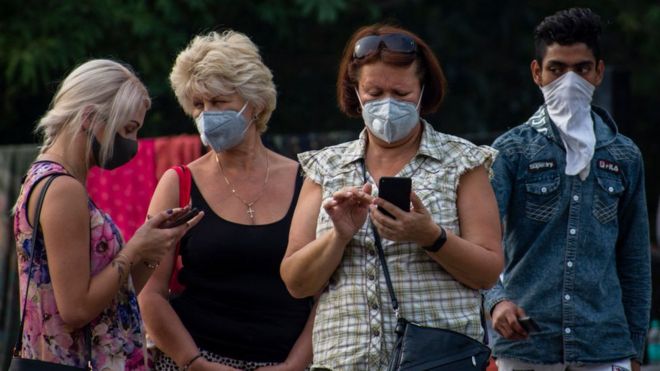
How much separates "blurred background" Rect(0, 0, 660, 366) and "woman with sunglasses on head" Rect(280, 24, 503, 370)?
4.65 m

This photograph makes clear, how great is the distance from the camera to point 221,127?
192 inches

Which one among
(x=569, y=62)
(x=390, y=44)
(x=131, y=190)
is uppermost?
(x=390, y=44)

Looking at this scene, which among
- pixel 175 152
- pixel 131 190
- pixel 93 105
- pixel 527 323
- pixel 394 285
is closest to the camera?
pixel 394 285

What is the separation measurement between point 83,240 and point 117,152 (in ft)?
1.14

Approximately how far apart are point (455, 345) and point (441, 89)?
34.7 inches

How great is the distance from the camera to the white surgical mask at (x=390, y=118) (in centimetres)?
415

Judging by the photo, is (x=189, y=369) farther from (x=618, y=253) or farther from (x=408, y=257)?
(x=618, y=253)

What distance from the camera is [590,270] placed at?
15.7 ft

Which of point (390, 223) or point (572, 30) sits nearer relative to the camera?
point (390, 223)

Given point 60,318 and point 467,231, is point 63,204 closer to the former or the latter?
point 60,318

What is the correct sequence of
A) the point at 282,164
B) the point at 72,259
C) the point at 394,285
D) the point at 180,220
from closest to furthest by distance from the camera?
the point at 394,285
the point at 72,259
the point at 180,220
the point at 282,164

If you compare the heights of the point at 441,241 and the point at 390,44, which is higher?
the point at 390,44

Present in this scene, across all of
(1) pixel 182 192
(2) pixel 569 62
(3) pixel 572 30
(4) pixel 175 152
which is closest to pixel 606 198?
(2) pixel 569 62

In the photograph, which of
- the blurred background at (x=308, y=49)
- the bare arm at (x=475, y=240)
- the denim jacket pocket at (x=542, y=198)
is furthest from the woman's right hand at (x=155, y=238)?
the blurred background at (x=308, y=49)
